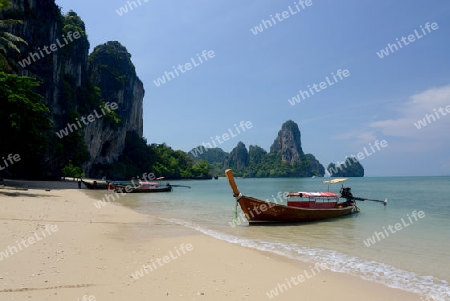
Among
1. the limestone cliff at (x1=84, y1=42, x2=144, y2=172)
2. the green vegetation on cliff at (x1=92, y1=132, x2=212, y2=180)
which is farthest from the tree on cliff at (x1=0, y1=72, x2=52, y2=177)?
the green vegetation on cliff at (x1=92, y1=132, x2=212, y2=180)

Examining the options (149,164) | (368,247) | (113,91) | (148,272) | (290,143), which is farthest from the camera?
(290,143)

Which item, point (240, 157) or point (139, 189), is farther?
point (240, 157)

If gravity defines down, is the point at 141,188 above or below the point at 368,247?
above

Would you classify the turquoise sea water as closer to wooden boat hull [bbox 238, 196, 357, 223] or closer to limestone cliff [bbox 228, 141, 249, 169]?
wooden boat hull [bbox 238, 196, 357, 223]

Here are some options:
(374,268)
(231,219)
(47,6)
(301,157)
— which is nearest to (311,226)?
(231,219)

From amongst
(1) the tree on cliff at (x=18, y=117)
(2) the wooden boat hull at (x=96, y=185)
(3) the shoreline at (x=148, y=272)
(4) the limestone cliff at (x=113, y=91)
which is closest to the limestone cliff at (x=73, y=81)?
(4) the limestone cliff at (x=113, y=91)

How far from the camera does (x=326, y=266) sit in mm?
7332

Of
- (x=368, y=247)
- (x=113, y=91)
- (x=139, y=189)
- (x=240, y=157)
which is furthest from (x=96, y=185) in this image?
(x=240, y=157)

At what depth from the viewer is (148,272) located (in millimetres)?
5469

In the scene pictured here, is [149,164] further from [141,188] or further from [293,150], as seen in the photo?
[293,150]

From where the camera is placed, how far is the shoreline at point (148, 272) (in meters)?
4.43

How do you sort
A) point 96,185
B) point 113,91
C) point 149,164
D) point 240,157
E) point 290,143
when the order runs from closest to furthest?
1. point 96,185
2. point 113,91
3. point 149,164
4. point 290,143
5. point 240,157

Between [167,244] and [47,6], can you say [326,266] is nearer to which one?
[167,244]

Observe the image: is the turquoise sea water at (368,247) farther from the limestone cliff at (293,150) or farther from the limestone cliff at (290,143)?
the limestone cliff at (290,143)
